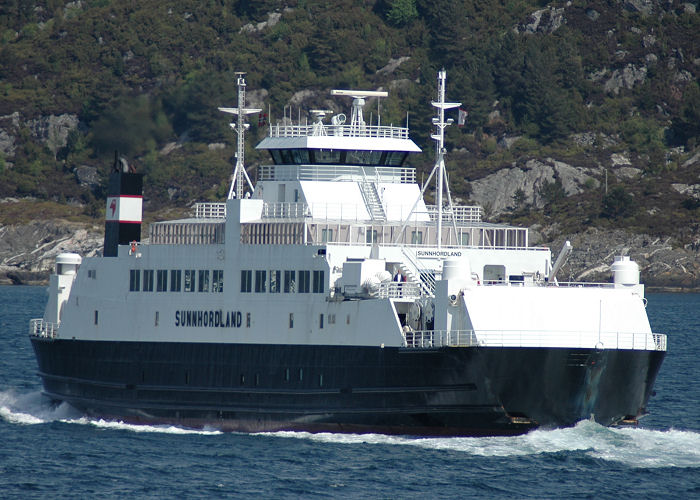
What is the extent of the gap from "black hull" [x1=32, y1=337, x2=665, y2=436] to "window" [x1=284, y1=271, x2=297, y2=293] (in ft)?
5.54

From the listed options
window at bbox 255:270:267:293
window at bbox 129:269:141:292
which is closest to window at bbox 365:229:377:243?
window at bbox 255:270:267:293

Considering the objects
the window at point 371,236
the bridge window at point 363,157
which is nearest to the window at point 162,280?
the window at point 371,236

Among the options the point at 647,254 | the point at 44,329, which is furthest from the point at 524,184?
the point at 44,329

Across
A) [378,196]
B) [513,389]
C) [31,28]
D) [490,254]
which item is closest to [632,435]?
[513,389]

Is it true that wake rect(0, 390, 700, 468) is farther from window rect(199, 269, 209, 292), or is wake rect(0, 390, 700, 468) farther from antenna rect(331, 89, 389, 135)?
antenna rect(331, 89, 389, 135)

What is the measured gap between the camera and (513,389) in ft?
126

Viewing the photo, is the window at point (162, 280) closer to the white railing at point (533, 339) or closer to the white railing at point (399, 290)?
the white railing at point (399, 290)

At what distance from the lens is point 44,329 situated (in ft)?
168

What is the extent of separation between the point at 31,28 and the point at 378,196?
11469cm

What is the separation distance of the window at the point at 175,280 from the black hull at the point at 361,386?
5.86 ft

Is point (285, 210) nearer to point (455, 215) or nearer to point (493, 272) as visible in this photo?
point (455, 215)

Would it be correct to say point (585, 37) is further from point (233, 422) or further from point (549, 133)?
point (233, 422)

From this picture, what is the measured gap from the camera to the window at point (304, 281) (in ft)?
141

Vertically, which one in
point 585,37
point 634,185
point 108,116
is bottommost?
point 108,116
